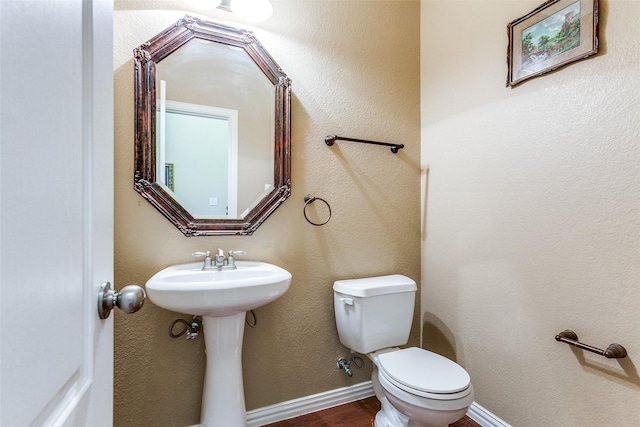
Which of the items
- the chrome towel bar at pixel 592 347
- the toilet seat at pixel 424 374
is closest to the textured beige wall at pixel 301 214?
the toilet seat at pixel 424 374

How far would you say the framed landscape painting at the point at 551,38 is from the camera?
1.21 metres

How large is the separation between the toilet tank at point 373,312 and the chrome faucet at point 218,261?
1.88 ft

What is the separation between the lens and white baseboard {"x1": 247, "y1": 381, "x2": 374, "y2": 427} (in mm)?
1617

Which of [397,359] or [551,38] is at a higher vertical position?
[551,38]

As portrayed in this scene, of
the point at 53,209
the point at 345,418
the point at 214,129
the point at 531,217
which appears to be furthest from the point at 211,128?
the point at 345,418

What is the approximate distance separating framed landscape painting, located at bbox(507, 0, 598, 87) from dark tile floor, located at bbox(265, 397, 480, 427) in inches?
68.5

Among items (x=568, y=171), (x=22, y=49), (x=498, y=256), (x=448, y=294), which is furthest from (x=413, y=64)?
(x=22, y=49)

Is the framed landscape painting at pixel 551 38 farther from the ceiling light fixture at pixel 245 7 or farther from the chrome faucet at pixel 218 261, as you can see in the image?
the chrome faucet at pixel 218 261

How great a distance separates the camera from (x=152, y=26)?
1437 millimetres

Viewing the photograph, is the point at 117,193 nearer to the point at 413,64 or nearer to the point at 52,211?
the point at 52,211

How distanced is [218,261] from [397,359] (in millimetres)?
952

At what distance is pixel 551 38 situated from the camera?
4.39ft

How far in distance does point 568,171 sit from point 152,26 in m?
1.90

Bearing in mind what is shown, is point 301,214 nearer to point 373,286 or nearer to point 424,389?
point 373,286
